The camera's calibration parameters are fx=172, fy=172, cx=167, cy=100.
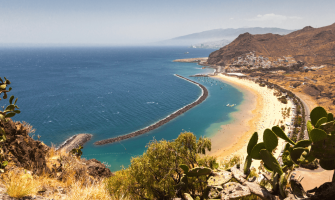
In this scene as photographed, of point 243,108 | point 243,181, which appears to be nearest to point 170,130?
point 243,108

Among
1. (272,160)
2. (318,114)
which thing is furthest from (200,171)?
(318,114)

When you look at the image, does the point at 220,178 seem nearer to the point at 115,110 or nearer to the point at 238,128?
the point at 238,128

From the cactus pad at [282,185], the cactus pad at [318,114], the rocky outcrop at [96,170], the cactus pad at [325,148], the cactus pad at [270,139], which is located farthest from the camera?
the rocky outcrop at [96,170]

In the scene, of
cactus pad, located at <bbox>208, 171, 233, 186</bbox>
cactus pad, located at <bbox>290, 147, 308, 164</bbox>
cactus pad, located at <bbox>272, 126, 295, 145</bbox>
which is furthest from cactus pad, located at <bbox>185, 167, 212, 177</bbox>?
cactus pad, located at <bbox>290, 147, 308, 164</bbox>

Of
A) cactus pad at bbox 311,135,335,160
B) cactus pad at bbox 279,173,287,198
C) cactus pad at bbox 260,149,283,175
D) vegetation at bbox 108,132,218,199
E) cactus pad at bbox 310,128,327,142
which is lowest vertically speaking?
vegetation at bbox 108,132,218,199

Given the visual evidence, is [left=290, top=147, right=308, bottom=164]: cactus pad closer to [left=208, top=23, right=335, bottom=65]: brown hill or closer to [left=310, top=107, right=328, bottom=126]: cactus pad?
[left=310, top=107, right=328, bottom=126]: cactus pad

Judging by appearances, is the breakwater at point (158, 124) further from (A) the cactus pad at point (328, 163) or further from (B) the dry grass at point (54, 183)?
(A) the cactus pad at point (328, 163)

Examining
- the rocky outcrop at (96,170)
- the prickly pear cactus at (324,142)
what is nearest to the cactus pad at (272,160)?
the prickly pear cactus at (324,142)
